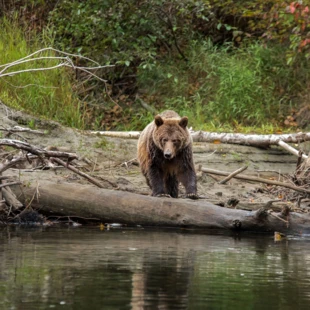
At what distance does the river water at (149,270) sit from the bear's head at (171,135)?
1050 millimetres

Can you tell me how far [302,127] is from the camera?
50.8ft

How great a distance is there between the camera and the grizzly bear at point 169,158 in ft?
31.0

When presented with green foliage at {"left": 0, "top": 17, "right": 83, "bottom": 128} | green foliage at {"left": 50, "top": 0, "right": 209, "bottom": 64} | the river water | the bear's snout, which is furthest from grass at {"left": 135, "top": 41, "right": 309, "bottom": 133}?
the river water

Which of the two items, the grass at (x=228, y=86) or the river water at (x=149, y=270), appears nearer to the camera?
the river water at (x=149, y=270)

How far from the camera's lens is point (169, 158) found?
9.26 metres

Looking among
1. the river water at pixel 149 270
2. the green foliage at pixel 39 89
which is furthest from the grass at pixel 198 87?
the river water at pixel 149 270

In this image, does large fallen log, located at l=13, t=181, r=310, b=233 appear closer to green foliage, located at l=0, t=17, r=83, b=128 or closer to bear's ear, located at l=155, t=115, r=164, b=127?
bear's ear, located at l=155, t=115, r=164, b=127

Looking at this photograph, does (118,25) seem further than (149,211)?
Yes

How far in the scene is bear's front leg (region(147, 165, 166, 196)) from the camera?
9.55m

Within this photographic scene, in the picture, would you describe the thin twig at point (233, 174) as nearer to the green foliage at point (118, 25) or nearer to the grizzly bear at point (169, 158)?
the grizzly bear at point (169, 158)

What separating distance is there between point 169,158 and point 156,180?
0.44 metres

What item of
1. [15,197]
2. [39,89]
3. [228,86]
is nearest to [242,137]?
[228,86]

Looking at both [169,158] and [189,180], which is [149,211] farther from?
[189,180]

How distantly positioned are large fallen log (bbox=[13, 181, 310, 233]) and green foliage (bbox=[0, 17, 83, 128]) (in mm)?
4284
